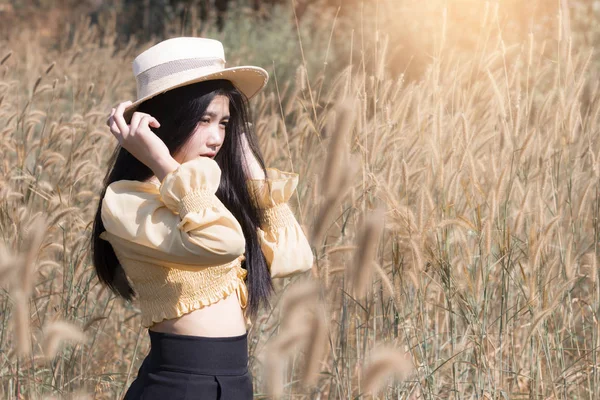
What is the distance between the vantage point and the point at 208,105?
2191 millimetres

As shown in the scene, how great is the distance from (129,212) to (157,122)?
0.23m

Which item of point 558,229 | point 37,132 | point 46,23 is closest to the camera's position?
point 558,229

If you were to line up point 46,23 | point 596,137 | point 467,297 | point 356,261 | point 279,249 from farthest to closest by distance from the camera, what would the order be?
point 46,23 → point 596,137 → point 467,297 → point 279,249 → point 356,261

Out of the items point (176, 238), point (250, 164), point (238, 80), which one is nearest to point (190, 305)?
point (176, 238)

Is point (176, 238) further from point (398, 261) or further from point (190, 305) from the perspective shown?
point (398, 261)

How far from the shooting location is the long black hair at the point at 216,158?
2178mm

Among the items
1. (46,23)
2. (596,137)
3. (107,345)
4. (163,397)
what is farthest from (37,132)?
(46,23)

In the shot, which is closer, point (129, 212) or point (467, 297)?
point (129, 212)

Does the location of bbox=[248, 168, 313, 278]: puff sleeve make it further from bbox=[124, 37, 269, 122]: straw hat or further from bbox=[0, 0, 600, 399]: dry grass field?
bbox=[124, 37, 269, 122]: straw hat

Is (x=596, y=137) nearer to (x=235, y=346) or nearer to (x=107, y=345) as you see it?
(x=235, y=346)

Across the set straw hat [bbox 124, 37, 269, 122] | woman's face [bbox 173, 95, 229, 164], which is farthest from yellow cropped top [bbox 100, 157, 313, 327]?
straw hat [bbox 124, 37, 269, 122]

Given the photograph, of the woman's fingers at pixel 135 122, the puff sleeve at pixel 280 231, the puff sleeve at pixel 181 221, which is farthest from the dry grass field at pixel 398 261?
the woman's fingers at pixel 135 122

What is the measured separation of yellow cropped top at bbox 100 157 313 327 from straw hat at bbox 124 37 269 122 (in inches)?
8.6

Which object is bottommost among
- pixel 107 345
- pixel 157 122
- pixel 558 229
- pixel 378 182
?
pixel 107 345
